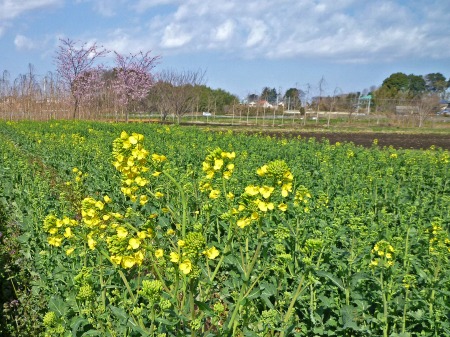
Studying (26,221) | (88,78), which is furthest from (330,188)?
(88,78)

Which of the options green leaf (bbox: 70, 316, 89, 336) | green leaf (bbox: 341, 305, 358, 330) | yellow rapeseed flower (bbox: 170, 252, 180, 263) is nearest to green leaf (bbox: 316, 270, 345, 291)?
green leaf (bbox: 341, 305, 358, 330)

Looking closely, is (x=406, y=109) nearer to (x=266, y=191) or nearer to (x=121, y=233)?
(x=266, y=191)

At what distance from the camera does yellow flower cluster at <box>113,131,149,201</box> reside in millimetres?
2396

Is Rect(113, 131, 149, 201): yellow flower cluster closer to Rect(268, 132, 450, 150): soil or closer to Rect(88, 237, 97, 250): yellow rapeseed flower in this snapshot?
Rect(88, 237, 97, 250): yellow rapeseed flower

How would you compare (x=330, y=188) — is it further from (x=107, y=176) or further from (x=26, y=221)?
(x=26, y=221)

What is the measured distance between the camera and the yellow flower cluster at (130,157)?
2396 millimetres

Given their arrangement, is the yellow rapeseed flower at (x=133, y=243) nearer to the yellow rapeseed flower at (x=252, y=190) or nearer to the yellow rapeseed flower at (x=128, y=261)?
the yellow rapeseed flower at (x=128, y=261)

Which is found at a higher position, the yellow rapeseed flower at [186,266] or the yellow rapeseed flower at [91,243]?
the yellow rapeseed flower at [186,266]

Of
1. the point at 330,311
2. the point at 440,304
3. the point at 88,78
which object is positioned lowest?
the point at 330,311

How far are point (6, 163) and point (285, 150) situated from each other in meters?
6.05

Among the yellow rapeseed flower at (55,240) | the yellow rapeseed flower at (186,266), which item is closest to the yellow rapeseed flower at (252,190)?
the yellow rapeseed flower at (186,266)

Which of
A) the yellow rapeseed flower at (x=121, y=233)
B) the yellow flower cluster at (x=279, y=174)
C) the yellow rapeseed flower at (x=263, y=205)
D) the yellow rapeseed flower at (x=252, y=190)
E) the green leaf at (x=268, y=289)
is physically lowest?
the green leaf at (x=268, y=289)

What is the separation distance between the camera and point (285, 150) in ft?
34.4

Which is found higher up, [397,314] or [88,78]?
[88,78]
